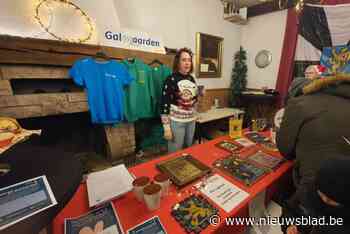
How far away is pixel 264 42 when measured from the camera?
3260mm

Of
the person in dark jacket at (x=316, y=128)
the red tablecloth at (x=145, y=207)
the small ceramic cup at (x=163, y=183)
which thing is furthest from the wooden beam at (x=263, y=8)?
the small ceramic cup at (x=163, y=183)

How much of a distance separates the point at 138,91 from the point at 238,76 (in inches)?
96.1

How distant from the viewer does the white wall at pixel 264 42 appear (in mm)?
3038

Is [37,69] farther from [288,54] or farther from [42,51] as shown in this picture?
[288,54]

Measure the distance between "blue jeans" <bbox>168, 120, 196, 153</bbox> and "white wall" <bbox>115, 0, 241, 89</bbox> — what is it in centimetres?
145

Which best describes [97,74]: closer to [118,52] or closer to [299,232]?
[118,52]

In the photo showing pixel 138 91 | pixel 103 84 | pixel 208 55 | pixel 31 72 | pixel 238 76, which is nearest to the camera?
pixel 31 72

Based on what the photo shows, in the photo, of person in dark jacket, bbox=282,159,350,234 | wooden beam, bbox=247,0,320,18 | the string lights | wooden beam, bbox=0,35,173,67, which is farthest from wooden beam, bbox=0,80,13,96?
wooden beam, bbox=247,0,320,18

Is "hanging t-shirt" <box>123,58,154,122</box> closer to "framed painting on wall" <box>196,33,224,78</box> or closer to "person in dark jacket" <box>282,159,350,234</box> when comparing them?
"framed painting on wall" <box>196,33,224,78</box>

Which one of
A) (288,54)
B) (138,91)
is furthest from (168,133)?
(288,54)

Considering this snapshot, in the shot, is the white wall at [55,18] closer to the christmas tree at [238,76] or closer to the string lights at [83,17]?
the string lights at [83,17]

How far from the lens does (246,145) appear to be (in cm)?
120

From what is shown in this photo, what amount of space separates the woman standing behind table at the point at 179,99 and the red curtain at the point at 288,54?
229 cm

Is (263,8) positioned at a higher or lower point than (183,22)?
higher
